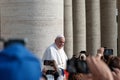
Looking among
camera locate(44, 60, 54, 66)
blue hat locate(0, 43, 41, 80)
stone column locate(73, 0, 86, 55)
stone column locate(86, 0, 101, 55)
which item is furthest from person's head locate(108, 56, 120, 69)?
stone column locate(86, 0, 101, 55)

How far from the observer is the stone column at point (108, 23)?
29.9 m

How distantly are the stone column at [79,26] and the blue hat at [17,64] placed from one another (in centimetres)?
2523

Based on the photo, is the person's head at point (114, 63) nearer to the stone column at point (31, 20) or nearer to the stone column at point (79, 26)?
the stone column at point (31, 20)

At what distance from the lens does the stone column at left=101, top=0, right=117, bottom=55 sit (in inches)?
1178

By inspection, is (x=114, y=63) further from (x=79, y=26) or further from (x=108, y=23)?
(x=108, y=23)

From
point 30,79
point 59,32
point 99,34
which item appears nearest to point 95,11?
point 99,34

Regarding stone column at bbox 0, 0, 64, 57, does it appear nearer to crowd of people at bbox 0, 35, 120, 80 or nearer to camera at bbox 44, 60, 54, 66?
camera at bbox 44, 60, 54, 66

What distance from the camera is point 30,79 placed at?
298cm

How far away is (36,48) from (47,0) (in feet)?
4.35

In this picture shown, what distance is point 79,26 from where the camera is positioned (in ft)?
94.7

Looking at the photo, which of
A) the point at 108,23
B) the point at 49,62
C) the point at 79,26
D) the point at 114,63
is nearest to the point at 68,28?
the point at 79,26

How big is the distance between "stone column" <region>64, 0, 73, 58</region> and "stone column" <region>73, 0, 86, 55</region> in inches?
30.4

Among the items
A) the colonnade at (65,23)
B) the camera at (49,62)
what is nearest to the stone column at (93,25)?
the colonnade at (65,23)

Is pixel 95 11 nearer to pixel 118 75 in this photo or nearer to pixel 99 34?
pixel 99 34
